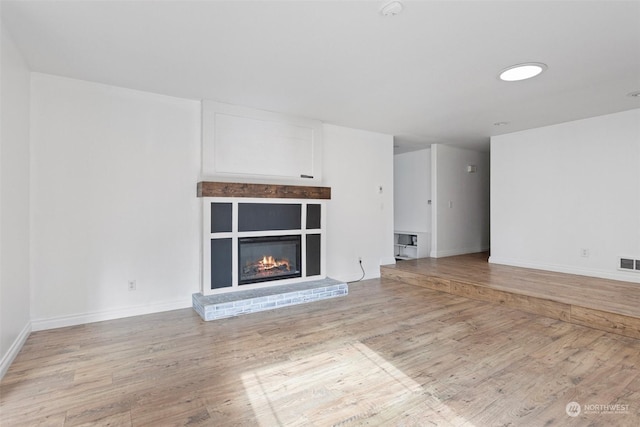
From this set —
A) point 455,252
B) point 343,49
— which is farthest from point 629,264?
point 343,49

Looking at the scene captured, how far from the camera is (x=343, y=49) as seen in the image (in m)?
Result: 2.62

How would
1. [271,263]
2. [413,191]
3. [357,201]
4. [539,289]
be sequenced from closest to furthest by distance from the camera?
[539,289]
[271,263]
[357,201]
[413,191]

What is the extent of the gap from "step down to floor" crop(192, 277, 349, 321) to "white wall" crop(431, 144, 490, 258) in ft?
9.93

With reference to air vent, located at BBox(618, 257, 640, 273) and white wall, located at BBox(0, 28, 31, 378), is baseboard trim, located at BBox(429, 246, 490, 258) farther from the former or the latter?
white wall, located at BBox(0, 28, 31, 378)

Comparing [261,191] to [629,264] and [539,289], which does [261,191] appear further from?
[629,264]

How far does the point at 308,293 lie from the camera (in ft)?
13.4

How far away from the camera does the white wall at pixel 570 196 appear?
4.37 metres

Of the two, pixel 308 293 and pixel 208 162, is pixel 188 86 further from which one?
pixel 308 293

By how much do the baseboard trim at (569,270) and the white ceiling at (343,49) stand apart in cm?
222

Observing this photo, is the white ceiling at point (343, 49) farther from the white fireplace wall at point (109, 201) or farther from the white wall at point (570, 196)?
the white wall at point (570, 196)

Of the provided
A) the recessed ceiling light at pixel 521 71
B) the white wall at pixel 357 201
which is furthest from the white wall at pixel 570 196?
the recessed ceiling light at pixel 521 71

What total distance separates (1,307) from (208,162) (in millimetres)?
2233

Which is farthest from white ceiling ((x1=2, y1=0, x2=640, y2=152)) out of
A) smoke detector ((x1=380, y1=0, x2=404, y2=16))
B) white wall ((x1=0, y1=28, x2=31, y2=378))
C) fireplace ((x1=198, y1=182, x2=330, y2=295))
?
fireplace ((x1=198, y1=182, x2=330, y2=295))

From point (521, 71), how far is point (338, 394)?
3.13 meters
